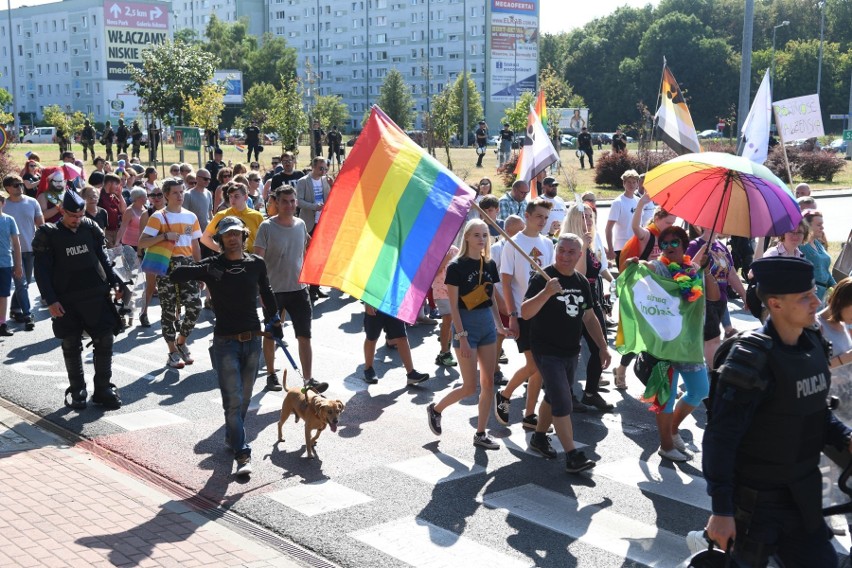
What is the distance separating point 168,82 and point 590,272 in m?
40.7

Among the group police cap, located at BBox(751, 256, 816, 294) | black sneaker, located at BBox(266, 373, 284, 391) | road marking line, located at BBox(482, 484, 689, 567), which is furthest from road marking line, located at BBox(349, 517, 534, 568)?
black sneaker, located at BBox(266, 373, 284, 391)

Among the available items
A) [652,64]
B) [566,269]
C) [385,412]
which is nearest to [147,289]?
[385,412]

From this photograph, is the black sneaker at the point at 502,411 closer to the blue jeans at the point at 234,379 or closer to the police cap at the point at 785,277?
the blue jeans at the point at 234,379

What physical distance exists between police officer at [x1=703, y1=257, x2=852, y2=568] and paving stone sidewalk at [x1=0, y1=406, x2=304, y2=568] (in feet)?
9.45

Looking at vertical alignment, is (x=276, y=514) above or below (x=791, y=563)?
below

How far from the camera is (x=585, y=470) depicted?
7.45 meters

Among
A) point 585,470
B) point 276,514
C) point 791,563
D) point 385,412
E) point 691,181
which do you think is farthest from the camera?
point 385,412

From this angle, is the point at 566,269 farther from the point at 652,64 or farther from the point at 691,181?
the point at 652,64

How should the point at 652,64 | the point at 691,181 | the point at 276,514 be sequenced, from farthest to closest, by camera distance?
the point at 652,64
the point at 691,181
the point at 276,514

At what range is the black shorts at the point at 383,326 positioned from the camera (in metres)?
10.4

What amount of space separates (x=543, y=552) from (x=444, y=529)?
2.31 ft

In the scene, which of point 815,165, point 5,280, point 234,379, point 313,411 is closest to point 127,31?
point 815,165

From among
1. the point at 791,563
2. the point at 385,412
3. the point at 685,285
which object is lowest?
the point at 385,412

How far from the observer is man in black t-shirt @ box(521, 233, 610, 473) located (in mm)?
7359
